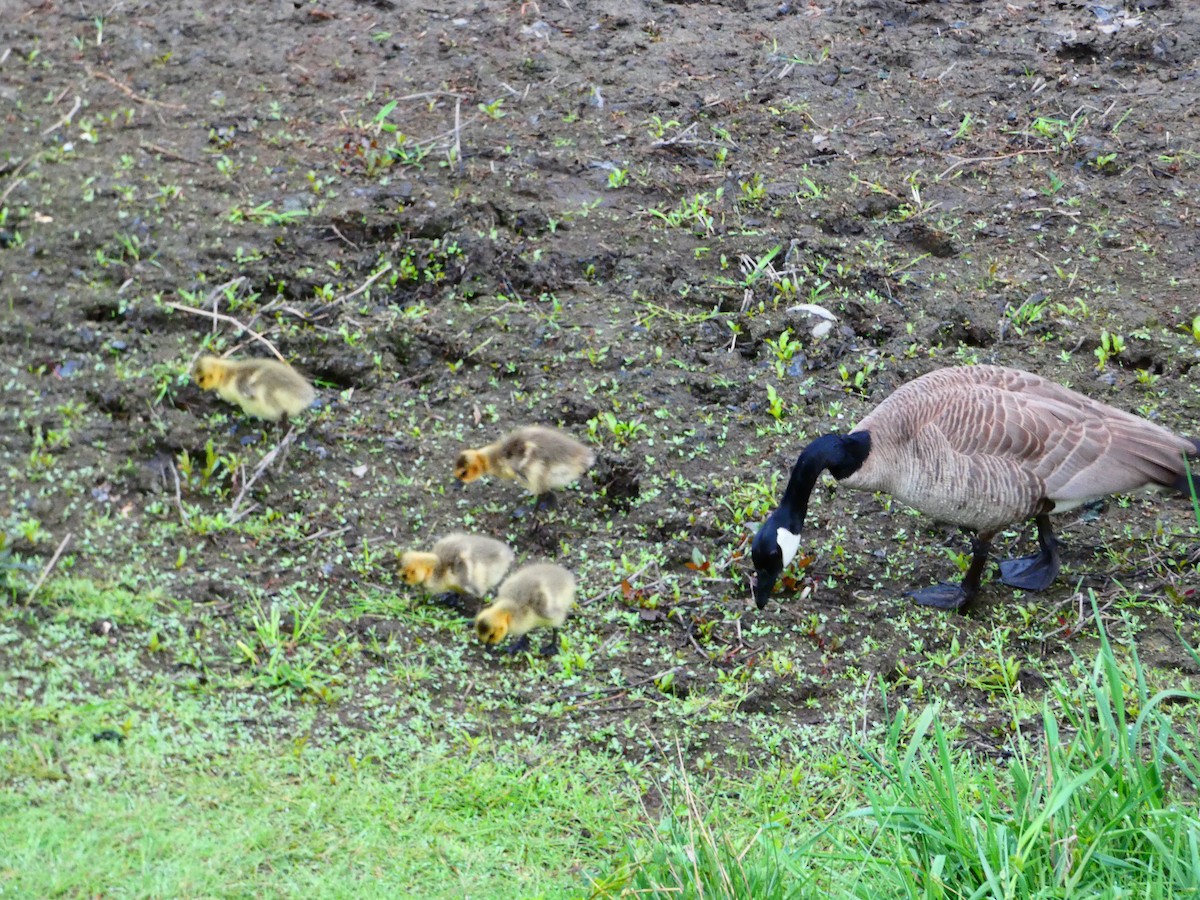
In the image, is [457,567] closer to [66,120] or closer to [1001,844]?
[1001,844]

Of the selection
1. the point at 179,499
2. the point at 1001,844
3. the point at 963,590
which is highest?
the point at 1001,844

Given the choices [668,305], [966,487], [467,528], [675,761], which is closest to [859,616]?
[966,487]

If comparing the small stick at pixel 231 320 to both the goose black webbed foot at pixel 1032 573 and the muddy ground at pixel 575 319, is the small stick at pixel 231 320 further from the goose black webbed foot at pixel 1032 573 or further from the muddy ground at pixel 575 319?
the goose black webbed foot at pixel 1032 573

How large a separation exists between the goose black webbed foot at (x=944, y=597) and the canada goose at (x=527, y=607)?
5.12 ft

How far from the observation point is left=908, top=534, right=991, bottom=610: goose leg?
5.29 m

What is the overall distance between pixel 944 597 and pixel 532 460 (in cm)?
194

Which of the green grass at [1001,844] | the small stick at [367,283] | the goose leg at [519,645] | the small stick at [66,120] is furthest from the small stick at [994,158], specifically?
the small stick at [66,120]

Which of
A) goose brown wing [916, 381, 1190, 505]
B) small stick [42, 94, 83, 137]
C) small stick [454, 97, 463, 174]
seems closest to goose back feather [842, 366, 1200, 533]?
goose brown wing [916, 381, 1190, 505]

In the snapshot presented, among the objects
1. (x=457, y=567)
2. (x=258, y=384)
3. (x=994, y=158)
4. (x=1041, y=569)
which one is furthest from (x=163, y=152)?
(x=1041, y=569)

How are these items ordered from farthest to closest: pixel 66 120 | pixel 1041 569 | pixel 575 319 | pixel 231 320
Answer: pixel 66 120 < pixel 575 319 < pixel 231 320 < pixel 1041 569

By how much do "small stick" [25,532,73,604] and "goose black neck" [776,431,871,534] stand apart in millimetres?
3069

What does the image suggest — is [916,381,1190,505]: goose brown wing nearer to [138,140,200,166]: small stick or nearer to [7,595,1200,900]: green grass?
[7,595,1200,900]: green grass

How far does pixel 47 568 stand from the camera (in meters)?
5.04

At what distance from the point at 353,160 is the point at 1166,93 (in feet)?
18.6
